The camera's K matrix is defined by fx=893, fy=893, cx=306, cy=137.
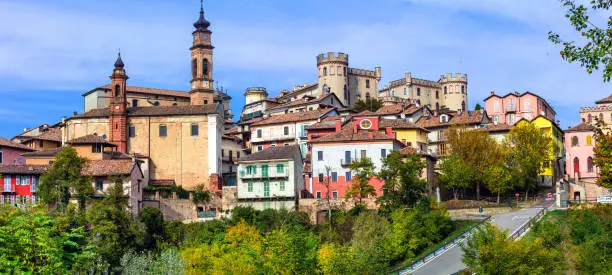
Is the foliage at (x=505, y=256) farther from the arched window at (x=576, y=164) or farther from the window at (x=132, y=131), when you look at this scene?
the window at (x=132, y=131)

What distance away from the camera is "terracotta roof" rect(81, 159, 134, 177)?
236 ft

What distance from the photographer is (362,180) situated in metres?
69.5

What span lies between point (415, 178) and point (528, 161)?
16763 millimetres

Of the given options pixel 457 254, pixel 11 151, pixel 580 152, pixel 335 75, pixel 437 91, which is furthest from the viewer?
pixel 437 91

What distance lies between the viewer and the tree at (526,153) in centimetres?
7900

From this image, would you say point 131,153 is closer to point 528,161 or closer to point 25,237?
point 528,161

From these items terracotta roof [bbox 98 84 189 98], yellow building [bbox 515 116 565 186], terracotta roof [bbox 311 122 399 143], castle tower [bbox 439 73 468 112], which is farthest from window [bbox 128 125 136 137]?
castle tower [bbox 439 73 468 112]

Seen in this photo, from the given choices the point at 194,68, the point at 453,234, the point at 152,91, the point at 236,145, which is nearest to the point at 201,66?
the point at 194,68

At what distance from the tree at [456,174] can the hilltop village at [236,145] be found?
57.8 inches

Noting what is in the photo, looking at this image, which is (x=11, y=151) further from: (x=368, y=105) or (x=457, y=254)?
(x=457, y=254)

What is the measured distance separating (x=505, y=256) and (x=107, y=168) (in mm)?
37431

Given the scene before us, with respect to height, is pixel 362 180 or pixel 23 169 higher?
pixel 23 169

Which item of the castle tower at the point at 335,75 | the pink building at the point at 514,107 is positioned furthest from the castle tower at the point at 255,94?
the pink building at the point at 514,107

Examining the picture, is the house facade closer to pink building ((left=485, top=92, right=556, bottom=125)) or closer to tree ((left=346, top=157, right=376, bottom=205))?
tree ((left=346, top=157, right=376, bottom=205))
